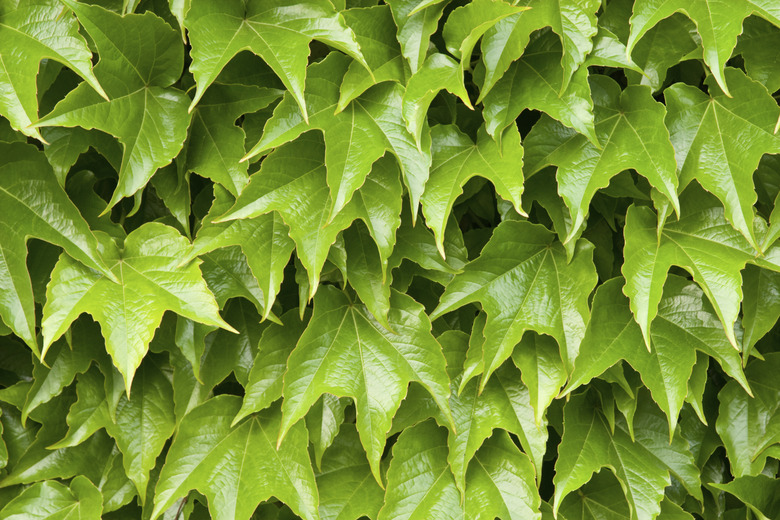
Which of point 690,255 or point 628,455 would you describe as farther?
point 628,455

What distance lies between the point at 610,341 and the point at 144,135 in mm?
703

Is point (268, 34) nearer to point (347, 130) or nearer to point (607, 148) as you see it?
point (347, 130)

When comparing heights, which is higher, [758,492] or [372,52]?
[372,52]

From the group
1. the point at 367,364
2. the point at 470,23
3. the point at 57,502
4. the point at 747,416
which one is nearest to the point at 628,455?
the point at 747,416

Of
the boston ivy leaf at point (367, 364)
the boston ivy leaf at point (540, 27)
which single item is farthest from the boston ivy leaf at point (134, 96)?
the boston ivy leaf at point (540, 27)

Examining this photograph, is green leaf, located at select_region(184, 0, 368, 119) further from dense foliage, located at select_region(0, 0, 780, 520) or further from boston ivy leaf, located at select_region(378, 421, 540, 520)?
boston ivy leaf, located at select_region(378, 421, 540, 520)

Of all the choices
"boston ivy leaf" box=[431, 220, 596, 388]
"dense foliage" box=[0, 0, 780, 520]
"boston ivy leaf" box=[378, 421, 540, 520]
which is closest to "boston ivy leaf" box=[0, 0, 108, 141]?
"dense foliage" box=[0, 0, 780, 520]

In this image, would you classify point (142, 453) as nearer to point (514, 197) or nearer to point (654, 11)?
point (514, 197)

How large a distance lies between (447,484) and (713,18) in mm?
748

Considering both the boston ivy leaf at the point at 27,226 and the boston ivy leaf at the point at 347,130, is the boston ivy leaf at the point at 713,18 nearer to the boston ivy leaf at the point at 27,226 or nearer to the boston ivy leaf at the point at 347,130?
the boston ivy leaf at the point at 347,130

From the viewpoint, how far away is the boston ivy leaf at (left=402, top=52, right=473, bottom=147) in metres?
0.78

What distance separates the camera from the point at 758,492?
954 millimetres

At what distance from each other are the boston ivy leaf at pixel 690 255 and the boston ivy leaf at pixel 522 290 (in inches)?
2.4

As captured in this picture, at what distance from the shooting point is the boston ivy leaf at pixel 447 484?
93cm
